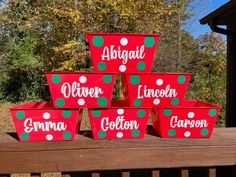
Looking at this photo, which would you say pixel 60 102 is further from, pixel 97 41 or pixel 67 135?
pixel 97 41

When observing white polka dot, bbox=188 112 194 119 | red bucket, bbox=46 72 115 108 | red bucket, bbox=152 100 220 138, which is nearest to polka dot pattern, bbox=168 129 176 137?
red bucket, bbox=152 100 220 138

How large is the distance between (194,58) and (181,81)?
1300cm

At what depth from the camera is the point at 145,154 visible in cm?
173

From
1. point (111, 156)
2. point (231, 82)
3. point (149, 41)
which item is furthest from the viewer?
point (231, 82)

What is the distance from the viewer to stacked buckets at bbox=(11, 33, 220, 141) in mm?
1769

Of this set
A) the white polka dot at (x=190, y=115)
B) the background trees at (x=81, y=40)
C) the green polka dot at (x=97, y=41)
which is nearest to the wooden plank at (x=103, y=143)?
the white polka dot at (x=190, y=115)

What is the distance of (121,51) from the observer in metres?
1.81

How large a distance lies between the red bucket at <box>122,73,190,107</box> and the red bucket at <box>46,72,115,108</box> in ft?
0.35

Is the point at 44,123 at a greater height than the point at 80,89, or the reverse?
the point at 80,89

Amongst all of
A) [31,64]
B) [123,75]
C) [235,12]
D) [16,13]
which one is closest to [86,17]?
[31,64]

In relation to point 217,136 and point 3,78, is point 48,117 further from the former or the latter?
point 3,78

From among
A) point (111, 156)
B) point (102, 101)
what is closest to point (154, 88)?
point (102, 101)

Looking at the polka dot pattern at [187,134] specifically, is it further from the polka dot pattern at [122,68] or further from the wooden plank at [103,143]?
the polka dot pattern at [122,68]

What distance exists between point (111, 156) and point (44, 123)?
334 millimetres
